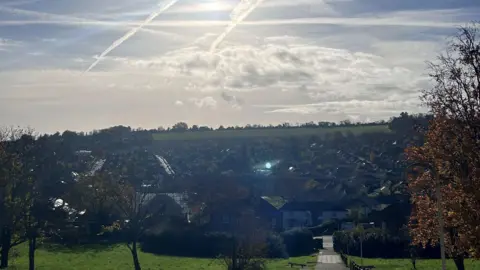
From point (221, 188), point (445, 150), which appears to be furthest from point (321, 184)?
point (445, 150)

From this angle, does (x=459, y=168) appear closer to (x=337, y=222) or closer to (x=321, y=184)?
(x=337, y=222)

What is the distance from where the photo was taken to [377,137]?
15188 centimetres

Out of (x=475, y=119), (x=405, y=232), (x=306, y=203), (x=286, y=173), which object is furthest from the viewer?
(x=286, y=173)

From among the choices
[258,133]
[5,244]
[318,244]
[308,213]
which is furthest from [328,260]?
[258,133]

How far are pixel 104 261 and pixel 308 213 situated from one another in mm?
43425

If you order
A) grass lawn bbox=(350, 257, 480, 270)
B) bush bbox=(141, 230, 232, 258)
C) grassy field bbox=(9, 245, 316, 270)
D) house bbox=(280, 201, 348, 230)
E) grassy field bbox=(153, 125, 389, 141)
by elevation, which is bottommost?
grass lawn bbox=(350, 257, 480, 270)

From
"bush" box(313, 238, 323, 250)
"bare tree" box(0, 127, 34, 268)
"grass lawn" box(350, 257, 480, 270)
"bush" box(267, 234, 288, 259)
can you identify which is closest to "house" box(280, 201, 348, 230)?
"bush" box(313, 238, 323, 250)

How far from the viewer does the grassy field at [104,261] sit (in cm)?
4467

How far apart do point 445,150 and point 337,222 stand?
2172 inches

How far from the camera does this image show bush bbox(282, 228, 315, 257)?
2316 inches

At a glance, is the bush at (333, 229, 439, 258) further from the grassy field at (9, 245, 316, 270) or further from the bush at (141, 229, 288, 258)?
the bush at (141, 229, 288, 258)

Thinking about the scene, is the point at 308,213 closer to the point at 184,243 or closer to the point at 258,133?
the point at 184,243

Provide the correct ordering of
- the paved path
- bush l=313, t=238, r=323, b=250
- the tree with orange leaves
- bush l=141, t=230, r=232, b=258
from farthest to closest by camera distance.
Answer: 1. bush l=313, t=238, r=323, b=250
2. bush l=141, t=230, r=232, b=258
3. the paved path
4. the tree with orange leaves

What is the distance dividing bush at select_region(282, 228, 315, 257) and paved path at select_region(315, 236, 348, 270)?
1.28 metres
